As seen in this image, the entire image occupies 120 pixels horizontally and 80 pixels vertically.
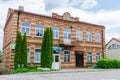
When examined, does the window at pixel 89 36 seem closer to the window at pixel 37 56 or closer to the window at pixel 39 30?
the window at pixel 39 30

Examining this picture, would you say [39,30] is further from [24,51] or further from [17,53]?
[17,53]

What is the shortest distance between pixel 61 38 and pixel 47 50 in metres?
4.92

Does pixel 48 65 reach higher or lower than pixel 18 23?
lower

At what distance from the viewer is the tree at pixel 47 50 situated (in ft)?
84.8

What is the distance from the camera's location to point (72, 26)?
32062 millimetres

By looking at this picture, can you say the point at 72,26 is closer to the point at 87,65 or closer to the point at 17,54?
the point at 87,65

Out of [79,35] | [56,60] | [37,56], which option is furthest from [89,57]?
[37,56]

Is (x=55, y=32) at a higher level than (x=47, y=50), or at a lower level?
higher

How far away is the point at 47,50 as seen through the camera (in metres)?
26.1

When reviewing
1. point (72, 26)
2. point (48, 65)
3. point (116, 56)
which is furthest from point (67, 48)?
point (116, 56)

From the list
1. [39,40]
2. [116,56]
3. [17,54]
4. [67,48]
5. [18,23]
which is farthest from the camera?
[116,56]

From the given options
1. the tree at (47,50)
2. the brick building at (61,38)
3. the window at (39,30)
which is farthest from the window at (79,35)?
the tree at (47,50)

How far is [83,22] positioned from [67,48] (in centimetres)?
544

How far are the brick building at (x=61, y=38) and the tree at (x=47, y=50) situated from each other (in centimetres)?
175
